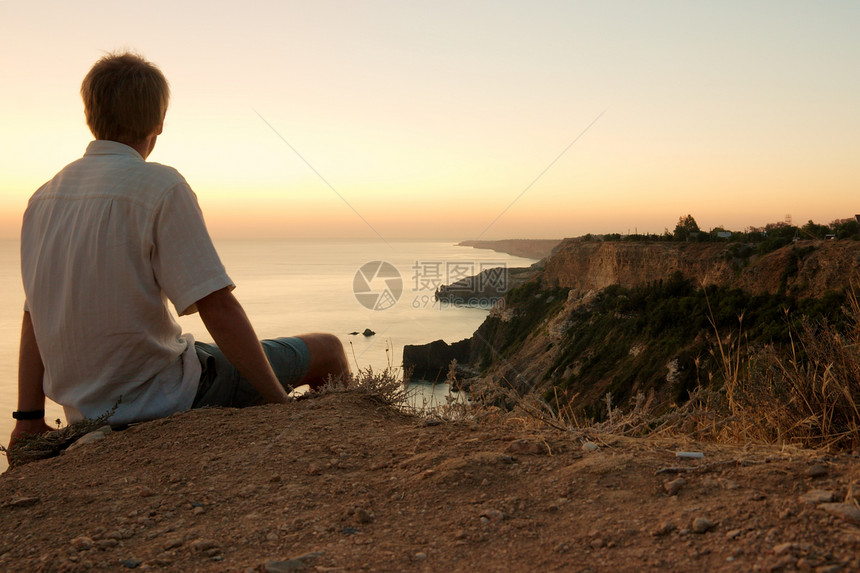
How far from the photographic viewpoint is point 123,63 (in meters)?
2.17

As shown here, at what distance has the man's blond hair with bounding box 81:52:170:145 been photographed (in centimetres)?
215

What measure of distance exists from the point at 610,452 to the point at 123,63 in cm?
205

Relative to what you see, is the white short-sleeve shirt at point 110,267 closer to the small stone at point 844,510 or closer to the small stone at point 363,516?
the small stone at point 363,516

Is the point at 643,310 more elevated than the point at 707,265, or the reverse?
the point at 707,265

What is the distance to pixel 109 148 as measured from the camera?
2.22m

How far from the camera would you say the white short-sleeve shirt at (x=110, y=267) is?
210 centimetres

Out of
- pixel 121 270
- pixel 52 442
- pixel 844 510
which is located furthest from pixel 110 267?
pixel 844 510

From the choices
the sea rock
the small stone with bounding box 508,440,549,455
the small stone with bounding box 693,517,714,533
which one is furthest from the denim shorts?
the sea rock

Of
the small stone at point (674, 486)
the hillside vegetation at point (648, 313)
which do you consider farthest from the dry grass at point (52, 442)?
the small stone at point (674, 486)

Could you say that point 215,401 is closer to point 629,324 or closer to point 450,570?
point 450,570

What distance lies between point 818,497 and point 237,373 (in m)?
2.04

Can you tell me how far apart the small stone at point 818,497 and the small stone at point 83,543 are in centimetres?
158

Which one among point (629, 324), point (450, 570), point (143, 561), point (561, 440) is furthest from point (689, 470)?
point (629, 324)

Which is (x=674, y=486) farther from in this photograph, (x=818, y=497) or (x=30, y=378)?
(x=30, y=378)
